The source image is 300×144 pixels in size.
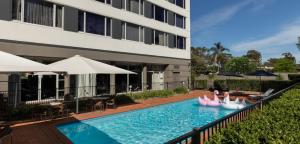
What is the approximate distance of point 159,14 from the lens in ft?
95.6

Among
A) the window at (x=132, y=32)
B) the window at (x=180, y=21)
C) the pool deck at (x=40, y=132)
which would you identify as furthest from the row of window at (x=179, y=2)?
the pool deck at (x=40, y=132)

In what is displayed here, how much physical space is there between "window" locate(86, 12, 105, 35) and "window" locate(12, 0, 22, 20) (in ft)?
17.9

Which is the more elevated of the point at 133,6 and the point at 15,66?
the point at 133,6

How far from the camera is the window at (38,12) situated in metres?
15.8

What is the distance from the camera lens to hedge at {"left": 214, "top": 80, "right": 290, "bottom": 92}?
1239 inches

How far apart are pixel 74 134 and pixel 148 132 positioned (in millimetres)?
3399

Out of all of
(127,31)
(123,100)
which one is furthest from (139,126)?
(127,31)

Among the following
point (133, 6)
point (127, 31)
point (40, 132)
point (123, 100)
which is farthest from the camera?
point (133, 6)

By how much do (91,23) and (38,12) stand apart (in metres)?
4.71

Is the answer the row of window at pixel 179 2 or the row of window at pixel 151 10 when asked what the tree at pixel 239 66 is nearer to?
the row of window at pixel 151 10

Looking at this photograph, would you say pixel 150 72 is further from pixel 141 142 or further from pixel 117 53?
pixel 141 142

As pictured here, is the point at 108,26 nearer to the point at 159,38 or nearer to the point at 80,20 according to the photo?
the point at 80,20

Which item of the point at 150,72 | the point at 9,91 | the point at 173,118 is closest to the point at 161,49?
the point at 150,72

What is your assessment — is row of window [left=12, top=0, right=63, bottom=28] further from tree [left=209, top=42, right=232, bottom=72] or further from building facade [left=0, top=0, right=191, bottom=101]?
tree [left=209, top=42, right=232, bottom=72]
